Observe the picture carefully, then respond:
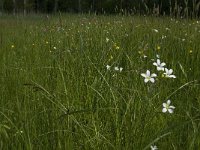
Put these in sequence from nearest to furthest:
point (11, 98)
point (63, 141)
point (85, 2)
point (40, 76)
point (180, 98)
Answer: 1. point (63, 141)
2. point (180, 98)
3. point (11, 98)
4. point (40, 76)
5. point (85, 2)

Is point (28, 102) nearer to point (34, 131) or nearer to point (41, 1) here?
point (34, 131)

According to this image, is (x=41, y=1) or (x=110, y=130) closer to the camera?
(x=110, y=130)

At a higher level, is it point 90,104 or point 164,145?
point 90,104

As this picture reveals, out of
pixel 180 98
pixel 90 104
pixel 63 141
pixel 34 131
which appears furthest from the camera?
pixel 180 98

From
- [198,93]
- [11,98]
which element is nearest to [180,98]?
[198,93]

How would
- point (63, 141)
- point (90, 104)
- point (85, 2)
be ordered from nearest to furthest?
point (63, 141) → point (90, 104) → point (85, 2)

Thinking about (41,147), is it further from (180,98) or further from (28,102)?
(180,98)

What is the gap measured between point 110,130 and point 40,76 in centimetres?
85

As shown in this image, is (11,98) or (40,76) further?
(40,76)

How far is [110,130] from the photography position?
1323mm

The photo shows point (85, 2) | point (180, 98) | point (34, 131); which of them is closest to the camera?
point (34, 131)

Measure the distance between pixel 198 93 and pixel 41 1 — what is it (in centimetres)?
3812

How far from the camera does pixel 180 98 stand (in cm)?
176

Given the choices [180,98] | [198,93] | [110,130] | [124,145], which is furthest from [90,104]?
[198,93]
